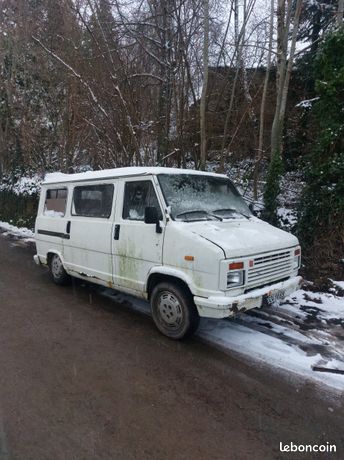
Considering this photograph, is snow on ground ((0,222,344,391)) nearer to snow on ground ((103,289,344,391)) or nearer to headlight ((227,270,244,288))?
snow on ground ((103,289,344,391))

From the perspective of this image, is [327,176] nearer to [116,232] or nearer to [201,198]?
[201,198]

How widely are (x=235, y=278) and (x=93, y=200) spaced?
2.81 meters

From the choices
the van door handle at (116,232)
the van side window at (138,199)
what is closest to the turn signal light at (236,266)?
the van side window at (138,199)

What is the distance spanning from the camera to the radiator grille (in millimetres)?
4027

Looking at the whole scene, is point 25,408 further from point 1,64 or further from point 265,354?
point 1,64

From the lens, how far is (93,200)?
219 inches

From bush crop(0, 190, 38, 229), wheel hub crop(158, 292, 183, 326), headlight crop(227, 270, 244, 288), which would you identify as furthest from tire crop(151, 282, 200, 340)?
bush crop(0, 190, 38, 229)

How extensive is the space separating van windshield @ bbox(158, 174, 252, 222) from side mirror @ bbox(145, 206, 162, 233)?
0.68ft

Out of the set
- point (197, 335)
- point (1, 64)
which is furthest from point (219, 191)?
point (1, 64)

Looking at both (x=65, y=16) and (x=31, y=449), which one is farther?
(x=65, y=16)

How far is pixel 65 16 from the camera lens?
1130 centimetres

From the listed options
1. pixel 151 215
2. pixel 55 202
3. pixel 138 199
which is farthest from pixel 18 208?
pixel 151 215

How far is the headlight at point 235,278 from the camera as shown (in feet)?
12.4

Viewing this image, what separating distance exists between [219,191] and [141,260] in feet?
5.26
